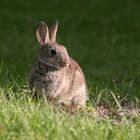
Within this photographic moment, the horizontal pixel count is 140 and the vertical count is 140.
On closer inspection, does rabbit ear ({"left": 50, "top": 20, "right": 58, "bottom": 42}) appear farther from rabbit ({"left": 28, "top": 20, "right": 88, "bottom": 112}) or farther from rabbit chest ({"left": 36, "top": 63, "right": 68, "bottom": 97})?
rabbit chest ({"left": 36, "top": 63, "right": 68, "bottom": 97})

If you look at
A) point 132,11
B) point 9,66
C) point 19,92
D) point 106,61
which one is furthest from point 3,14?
point 19,92

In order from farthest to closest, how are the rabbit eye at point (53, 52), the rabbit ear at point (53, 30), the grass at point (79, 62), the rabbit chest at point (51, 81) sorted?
the rabbit ear at point (53, 30) < the rabbit eye at point (53, 52) < the rabbit chest at point (51, 81) < the grass at point (79, 62)

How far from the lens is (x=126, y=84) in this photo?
9695mm

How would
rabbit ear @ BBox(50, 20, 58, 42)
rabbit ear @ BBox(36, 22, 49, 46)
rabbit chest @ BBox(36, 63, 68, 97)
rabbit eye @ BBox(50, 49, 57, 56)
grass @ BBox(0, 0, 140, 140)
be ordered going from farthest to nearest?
rabbit ear @ BBox(50, 20, 58, 42)
rabbit ear @ BBox(36, 22, 49, 46)
rabbit eye @ BBox(50, 49, 57, 56)
rabbit chest @ BBox(36, 63, 68, 97)
grass @ BBox(0, 0, 140, 140)

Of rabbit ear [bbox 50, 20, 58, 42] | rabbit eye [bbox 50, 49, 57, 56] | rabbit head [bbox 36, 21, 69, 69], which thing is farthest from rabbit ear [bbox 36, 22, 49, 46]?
rabbit eye [bbox 50, 49, 57, 56]

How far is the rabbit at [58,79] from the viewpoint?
7.46 meters

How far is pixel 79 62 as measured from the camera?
12172mm

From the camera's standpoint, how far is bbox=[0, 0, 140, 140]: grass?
636cm

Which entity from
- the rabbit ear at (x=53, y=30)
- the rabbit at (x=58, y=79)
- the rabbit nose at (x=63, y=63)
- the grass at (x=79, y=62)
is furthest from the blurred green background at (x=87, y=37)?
the rabbit nose at (x=63, y=63)

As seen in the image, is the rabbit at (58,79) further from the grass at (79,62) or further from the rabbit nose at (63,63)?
the grass at (79,62)

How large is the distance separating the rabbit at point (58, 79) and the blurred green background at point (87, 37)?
889 millimetres

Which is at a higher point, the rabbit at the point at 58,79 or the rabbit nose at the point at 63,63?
the rabbit nose at the point at 63,63

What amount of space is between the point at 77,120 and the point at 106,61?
5863mm

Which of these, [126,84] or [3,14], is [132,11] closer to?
[3,14]
